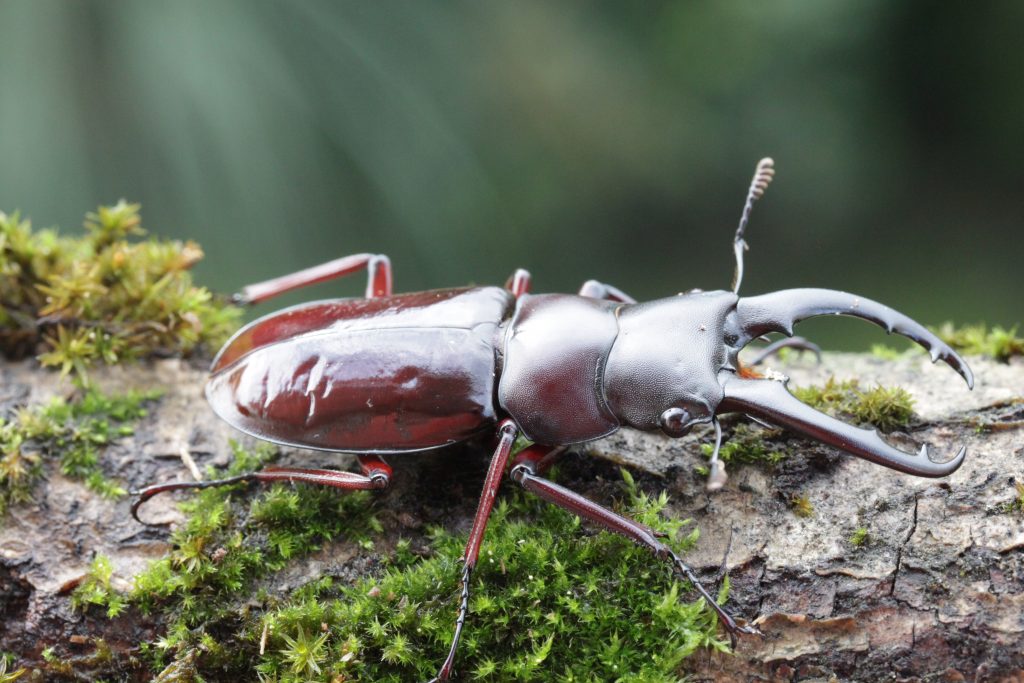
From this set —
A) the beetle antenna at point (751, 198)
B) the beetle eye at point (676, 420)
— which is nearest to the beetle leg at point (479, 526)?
the beetle eye at point (676, 420)

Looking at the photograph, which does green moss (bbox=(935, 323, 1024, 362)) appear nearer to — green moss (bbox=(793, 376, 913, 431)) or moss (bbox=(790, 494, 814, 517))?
green moss (bbox=(793, 376, 913, 431))

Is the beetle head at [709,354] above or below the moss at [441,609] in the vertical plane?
above

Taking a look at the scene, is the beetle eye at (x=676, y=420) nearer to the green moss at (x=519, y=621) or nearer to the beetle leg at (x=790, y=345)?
the green moss at (x=519, y=621)

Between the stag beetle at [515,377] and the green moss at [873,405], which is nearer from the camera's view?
the stag beetle at [515,377]

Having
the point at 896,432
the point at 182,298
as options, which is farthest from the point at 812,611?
the point at 182,298

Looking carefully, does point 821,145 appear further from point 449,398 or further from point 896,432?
point 449,398
